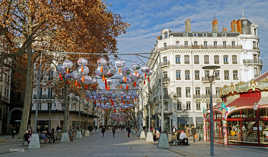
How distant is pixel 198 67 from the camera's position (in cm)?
5669

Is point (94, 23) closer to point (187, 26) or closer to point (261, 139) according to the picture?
point (261, 139)

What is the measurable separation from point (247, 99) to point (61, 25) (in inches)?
630

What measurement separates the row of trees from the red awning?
11.6 m

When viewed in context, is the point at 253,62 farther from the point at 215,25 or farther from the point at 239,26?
the point at 215,25

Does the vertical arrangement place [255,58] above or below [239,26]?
below

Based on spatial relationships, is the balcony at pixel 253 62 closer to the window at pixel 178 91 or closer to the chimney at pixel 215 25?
the chimney at pixel 215 25

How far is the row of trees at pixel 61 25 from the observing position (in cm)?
1822

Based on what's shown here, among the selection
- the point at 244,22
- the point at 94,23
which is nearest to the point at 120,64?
the point at 94,23

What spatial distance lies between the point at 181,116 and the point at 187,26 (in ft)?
62.0

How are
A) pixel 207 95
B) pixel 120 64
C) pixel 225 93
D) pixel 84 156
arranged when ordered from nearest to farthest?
pixel 84 156 < pixel 120 64 < pixel 225 93 < pixel 207 95

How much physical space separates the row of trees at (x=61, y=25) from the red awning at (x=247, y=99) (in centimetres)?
1158

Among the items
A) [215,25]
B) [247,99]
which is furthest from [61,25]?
[215,25]

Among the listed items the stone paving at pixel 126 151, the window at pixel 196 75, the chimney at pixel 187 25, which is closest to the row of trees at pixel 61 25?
the stone paving at pixel 126 151

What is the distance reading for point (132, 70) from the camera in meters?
23.2
